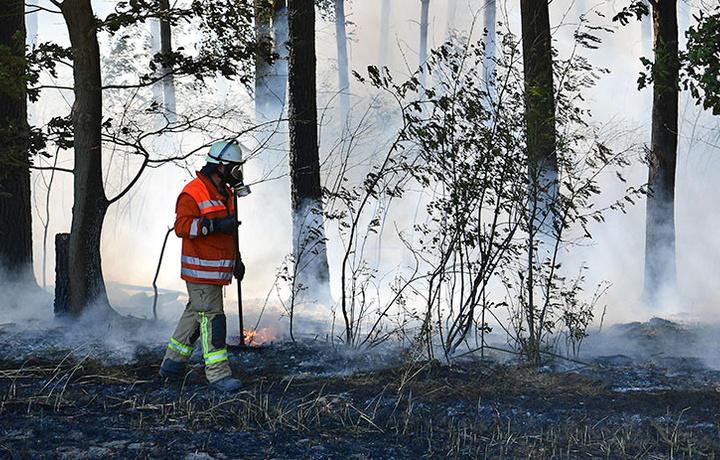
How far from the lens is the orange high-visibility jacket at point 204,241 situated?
6.38 meters

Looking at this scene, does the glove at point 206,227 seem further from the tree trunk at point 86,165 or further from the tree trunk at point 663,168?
the tree trunk at point 663,168

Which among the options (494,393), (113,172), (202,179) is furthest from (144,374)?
(113,172)

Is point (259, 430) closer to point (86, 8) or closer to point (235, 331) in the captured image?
point (235, 331)

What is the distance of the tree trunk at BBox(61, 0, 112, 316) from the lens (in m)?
8.70

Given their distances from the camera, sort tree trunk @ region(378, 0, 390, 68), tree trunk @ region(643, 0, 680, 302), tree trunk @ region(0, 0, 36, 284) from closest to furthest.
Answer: tree trunk @ region(0, 0, 36, 284)
tree trunk @ region(643, 0, 680, 302)
tree trunk @ region(378, 0, 390, 68)

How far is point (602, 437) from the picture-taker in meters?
5.41

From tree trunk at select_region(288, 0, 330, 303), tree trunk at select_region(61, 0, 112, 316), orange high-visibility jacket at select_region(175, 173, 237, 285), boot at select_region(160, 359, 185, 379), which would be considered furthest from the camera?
tree trunk at select_region(288, 0, 330, 303)

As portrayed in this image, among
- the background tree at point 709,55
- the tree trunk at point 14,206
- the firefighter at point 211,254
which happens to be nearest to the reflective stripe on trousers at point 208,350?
the firefighter at point 211,254

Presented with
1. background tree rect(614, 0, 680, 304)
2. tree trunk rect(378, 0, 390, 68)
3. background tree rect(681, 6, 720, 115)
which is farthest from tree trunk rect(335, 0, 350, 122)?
background tree rect(681, 6, 720, 115)

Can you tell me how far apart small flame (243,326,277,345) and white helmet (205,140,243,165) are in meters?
2.53

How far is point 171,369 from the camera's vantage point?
677 centimetres

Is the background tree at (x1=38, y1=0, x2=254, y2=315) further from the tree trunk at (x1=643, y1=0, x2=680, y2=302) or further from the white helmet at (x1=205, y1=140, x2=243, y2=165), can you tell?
the tree trunk at (x1=643, y1=0, x2=680, y2=302)

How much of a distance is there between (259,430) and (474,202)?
300 cm

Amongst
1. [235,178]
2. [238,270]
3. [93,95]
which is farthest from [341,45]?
[235,178]
